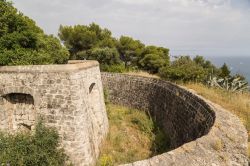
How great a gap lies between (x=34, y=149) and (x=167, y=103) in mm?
6823

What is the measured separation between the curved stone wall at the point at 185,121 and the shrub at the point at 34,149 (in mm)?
4675

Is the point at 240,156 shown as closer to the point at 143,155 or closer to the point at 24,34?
the point at 143,155

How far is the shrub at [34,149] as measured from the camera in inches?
343

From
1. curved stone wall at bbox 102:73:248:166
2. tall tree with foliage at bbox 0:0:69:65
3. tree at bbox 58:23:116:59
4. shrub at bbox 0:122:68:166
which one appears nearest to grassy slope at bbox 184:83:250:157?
curved stone wall at bbox 102:73:248:166

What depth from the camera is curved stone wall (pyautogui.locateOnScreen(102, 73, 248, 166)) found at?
4633mm

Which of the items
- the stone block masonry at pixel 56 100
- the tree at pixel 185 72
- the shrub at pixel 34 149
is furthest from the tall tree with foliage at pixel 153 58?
the shrub at pixel 34 149

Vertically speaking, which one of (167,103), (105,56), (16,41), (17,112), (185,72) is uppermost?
(16,41)

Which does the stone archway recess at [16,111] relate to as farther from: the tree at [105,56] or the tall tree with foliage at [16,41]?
the tree at [105,56]

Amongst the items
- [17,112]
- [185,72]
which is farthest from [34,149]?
[185,72]

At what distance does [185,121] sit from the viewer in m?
9.91

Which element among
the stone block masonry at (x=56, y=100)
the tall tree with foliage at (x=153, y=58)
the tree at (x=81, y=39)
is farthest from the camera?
the tree at (x=81, y=39)

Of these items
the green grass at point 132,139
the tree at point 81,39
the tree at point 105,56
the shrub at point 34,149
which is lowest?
the green grass at point 132,139

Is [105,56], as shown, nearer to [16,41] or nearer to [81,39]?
[81,39]

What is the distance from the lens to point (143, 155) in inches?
440
